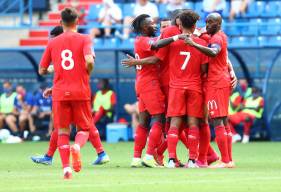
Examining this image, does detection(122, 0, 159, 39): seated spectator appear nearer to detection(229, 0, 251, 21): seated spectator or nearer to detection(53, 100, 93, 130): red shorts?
detection(229, 0, 251, 21): seated spectator

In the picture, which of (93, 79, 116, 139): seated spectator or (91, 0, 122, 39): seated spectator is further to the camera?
(91, 0, 122, 39): seated spectator

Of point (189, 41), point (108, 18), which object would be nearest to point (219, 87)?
point (189, 41)

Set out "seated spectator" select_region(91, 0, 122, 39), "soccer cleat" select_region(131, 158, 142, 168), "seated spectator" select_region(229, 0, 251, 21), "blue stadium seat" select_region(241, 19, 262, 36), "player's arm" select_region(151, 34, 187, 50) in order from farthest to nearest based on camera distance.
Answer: "seated spectator" select_region(91, 0, 122, 39)
"seated spectator" select_region(229, 0, 251, 21)
"blue stadium seat" select_region(241, 19, 262, 36)
"soccer cleat" select_region(131, 158, 142, 168)
"player's arm" select_region(151, 34, 187, 50)

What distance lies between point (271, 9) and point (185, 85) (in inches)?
509

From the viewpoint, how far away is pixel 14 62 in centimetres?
2759

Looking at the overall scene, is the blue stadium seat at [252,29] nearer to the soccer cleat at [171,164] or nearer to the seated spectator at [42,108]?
the seated spectator at [42,108]

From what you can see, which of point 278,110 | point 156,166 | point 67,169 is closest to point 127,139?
point 278,110

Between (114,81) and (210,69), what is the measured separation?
12427 millimetres

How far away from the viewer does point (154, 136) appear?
14.9m

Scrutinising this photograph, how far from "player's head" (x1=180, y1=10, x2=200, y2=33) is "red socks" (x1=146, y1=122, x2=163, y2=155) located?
1.51 m

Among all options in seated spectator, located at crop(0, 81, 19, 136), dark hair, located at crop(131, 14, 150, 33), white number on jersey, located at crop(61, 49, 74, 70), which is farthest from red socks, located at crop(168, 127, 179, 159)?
seated spectator, located at crop(0, 81, 19, 136)

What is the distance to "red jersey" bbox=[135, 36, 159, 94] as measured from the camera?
49.1 feet

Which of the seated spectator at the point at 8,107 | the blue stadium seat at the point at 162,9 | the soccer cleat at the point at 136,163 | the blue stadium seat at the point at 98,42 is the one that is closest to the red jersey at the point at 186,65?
the soccer cleat at the point at 136,163

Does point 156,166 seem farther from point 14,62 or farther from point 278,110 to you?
point 14,62
